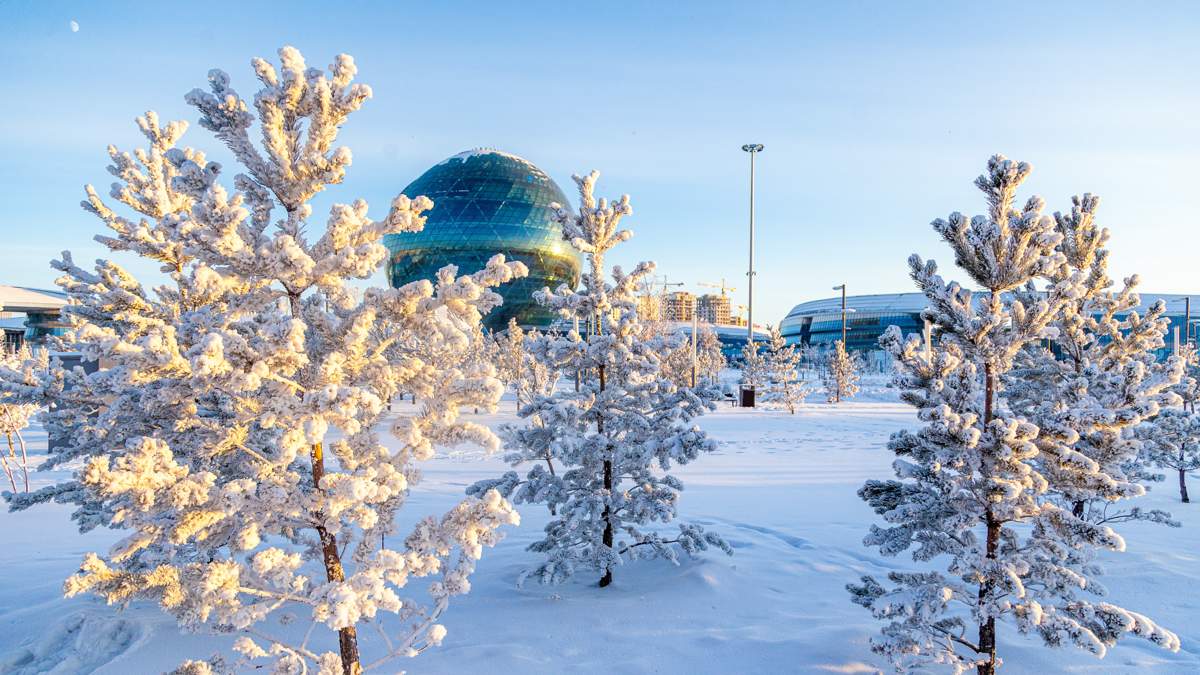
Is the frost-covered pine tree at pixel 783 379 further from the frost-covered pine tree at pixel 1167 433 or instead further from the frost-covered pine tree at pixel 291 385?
the frost-covered pine tree at pixel 291 385

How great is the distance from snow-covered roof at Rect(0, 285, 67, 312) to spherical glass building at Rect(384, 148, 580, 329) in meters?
40.4

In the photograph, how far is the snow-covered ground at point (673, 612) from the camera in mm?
5715

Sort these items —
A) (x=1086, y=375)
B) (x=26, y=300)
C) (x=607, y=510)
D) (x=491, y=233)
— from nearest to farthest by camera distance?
(x=1086, y=375), (x=607, y=510), (x=26, y=300), (x=491, y=233)

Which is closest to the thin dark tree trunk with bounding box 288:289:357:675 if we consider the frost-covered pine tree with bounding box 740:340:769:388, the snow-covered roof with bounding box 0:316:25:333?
the frost-covered pine tree with bounding box 740:340:769:388

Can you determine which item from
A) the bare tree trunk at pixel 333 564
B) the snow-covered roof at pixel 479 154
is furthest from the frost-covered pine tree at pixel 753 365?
the snow-covered roof at pixel 479 154

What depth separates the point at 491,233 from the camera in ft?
260

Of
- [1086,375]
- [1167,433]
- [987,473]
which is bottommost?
[1167,433]

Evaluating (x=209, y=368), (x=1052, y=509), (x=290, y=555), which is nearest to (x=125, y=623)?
(x=290, y=555)

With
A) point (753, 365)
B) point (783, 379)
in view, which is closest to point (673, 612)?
point (783, 379)

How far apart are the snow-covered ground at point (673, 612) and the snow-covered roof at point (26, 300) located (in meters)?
84.8

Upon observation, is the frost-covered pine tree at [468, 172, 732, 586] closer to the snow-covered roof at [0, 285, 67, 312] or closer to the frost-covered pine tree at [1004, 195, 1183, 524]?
the frost-covered pine tree at [1004, 195, 1183, 524]

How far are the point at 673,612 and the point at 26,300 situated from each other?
327 ft

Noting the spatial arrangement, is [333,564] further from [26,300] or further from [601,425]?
[26,300]

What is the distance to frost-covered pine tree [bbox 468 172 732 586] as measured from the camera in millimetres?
7164
